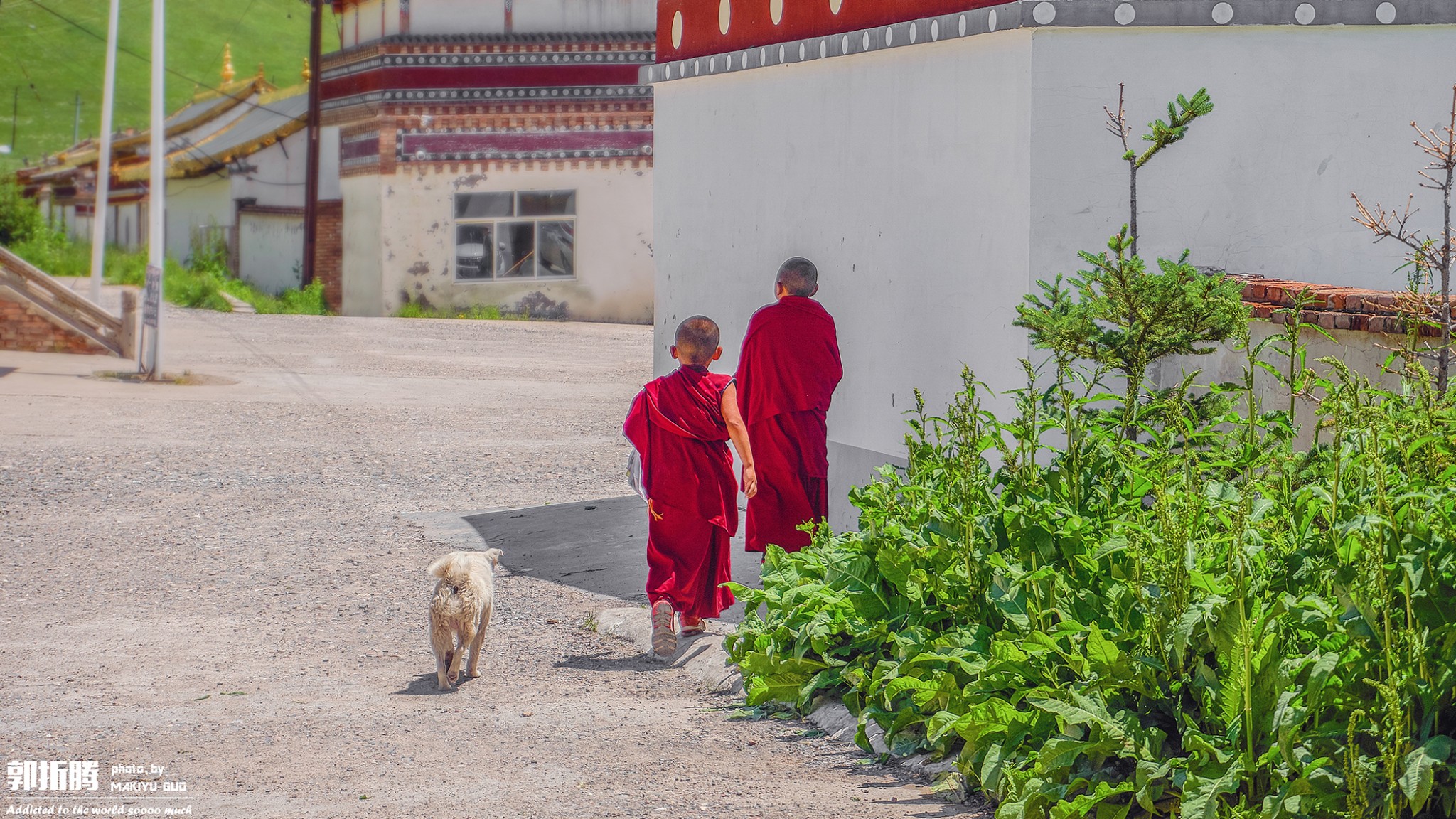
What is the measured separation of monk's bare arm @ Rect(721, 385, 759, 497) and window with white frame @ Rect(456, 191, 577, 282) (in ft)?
75.6

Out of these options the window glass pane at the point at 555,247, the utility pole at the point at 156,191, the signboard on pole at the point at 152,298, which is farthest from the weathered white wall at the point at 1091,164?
the window glass pane at the point at 555,247

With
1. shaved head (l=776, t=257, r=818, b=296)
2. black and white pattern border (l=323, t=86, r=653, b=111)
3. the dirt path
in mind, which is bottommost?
the dirt path

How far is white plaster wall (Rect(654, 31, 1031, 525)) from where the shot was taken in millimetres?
7543

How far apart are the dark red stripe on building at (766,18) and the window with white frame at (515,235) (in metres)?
18.5

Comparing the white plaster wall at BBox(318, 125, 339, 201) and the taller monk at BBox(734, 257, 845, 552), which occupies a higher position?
the white plaster wall at BBox(318, 125, 339, 201)

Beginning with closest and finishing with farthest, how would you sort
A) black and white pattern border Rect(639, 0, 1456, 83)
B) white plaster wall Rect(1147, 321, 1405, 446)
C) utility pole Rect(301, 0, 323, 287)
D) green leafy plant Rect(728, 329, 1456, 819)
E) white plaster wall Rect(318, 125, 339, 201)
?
green leafy plant Rect(728, 329, 1456, 819) → white plaster wall Rect(1147, 321, 1405, 446) → black and white pattern border Rect(639, 0, 1456, 83) → utility pole Rect(301, 0, 323, 287) → white plaster wall Rect(318, 125, 339, 201)

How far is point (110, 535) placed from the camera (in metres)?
9.84

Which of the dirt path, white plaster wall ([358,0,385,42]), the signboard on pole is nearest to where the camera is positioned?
the dirt path

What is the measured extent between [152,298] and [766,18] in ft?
34.0

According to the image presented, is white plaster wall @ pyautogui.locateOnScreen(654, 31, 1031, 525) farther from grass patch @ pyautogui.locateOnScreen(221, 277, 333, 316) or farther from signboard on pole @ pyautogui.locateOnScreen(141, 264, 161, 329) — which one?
grass patch @ pyautogui.locateOnScreen(221, 277, 333, 316)

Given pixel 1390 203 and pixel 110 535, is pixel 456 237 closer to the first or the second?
pixel 110 535

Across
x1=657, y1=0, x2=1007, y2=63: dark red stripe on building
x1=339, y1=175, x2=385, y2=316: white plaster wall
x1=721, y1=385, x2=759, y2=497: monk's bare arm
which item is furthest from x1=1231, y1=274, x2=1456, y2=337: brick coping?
x1=339, y1=175, x2=385, y2=316: white plaster wall

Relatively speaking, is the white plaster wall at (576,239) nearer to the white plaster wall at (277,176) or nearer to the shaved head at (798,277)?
the white plaster wall at (277,176)

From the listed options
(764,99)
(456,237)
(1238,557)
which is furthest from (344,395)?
(1238,557)
